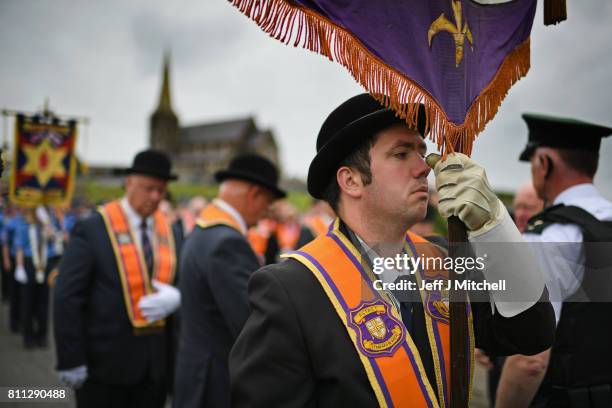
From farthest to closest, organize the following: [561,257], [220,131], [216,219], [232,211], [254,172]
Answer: [220,131] < [254,172] < [232,211] < [216,219] < [561,257]

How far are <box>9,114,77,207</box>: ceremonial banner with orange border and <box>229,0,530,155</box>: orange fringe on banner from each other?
6048 mm

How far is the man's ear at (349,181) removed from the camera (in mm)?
1872

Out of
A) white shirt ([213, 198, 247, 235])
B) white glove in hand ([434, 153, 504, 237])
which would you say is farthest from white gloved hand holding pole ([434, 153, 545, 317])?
white shirt ([213, 198, 247, 235])

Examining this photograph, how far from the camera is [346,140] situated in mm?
1843

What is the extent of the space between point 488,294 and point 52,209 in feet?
38.8

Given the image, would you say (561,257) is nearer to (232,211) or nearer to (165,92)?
Result: (232,211)

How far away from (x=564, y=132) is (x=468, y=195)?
1614 mm

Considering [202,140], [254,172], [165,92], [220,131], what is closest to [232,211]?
[254,172]

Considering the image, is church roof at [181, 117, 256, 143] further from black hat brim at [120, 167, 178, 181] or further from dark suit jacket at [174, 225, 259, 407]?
dark suit jacket at [174, 225, 259, 407]

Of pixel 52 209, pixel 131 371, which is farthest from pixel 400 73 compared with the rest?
pixel 52 209

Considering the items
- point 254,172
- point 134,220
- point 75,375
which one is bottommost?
point 75,375

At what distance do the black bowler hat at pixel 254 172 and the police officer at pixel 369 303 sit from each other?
1.71 metres

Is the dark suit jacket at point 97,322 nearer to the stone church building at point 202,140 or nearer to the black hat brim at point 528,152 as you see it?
the black hat brim at point 528,152

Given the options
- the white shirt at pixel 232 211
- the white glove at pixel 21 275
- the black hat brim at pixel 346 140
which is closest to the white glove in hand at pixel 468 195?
the black hat brim at pixel 346 140
